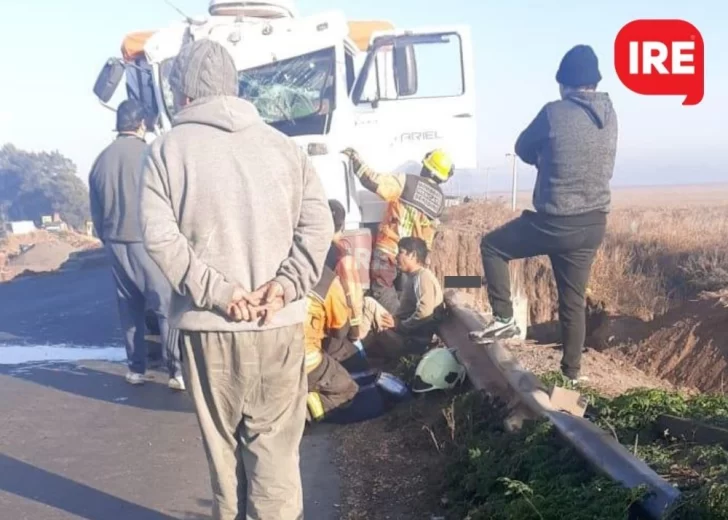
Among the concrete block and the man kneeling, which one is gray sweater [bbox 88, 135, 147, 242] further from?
the concrete block

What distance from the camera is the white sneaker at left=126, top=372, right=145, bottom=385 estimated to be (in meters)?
7.08

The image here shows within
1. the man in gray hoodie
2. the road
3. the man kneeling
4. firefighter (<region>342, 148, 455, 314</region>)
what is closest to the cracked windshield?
firefighter (<region>342, 148, 455, 314</region>)

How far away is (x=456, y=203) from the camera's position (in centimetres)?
1265

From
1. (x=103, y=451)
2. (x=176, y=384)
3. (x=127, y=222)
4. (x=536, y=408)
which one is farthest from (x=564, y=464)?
(x=127, y=222)

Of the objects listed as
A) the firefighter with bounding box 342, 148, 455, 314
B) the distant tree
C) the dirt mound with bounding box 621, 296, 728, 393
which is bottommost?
the distant tree

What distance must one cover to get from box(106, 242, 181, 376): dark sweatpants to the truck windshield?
271 centimetres

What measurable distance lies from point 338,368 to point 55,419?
2.17 meters

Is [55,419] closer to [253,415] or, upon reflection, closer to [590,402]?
[253,415]

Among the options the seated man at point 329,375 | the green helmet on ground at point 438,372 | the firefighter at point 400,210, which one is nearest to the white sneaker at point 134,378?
the seated man at point 329,375

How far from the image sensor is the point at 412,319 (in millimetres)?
6926

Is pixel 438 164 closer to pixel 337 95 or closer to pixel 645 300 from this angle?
pixel 337 95

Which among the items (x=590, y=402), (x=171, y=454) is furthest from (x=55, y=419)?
(x=590, y=402)

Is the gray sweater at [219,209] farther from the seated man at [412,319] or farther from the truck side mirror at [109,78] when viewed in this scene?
the truck side mirror at [109,78]

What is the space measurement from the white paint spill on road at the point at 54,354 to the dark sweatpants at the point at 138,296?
1.18 m
